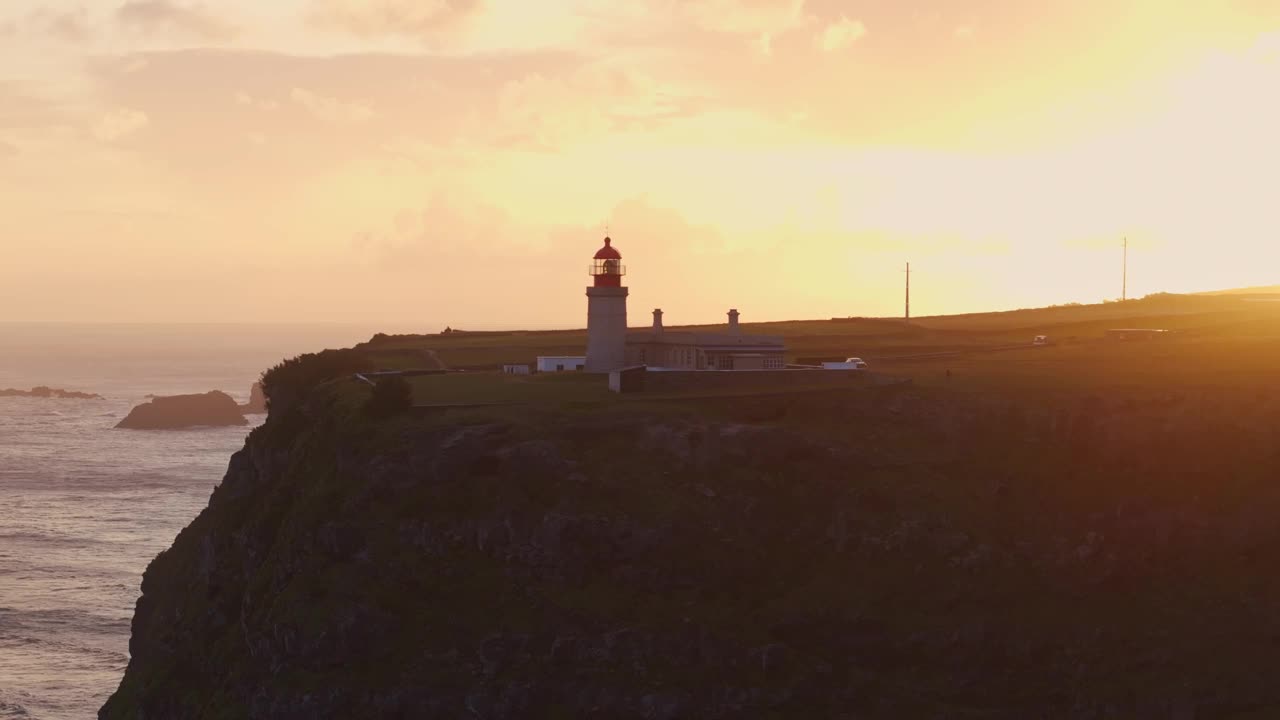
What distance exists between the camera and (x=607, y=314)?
92062 mm

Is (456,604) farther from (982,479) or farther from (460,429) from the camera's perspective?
(982,479)

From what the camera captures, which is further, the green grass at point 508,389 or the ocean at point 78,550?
the ocean at point 78,550

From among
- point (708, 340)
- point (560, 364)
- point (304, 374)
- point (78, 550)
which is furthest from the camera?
point (78, 550)

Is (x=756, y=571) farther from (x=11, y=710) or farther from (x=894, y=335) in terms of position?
(x=894, y=335)

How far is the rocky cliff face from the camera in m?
59.8

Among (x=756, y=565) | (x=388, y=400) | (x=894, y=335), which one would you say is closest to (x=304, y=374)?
(x=388, y=400)

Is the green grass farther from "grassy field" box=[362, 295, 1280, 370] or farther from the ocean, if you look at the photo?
the ocean

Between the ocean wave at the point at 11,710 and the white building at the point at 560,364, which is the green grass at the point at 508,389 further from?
the ocean wave at the point at 11,710

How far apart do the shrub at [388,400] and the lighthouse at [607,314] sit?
18.4 meters

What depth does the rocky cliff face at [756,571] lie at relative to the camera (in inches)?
2355

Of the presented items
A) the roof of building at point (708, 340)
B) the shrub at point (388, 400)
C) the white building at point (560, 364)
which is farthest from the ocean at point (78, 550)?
the roof of building at point (708, 340)

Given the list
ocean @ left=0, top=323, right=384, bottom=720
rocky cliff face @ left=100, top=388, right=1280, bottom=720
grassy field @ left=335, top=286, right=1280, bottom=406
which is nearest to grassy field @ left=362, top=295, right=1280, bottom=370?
grassy field @ left=335, top=286, right=1280, bottom=406

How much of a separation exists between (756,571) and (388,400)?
2226 cm

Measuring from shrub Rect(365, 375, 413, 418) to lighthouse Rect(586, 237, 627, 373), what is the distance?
18.4m
